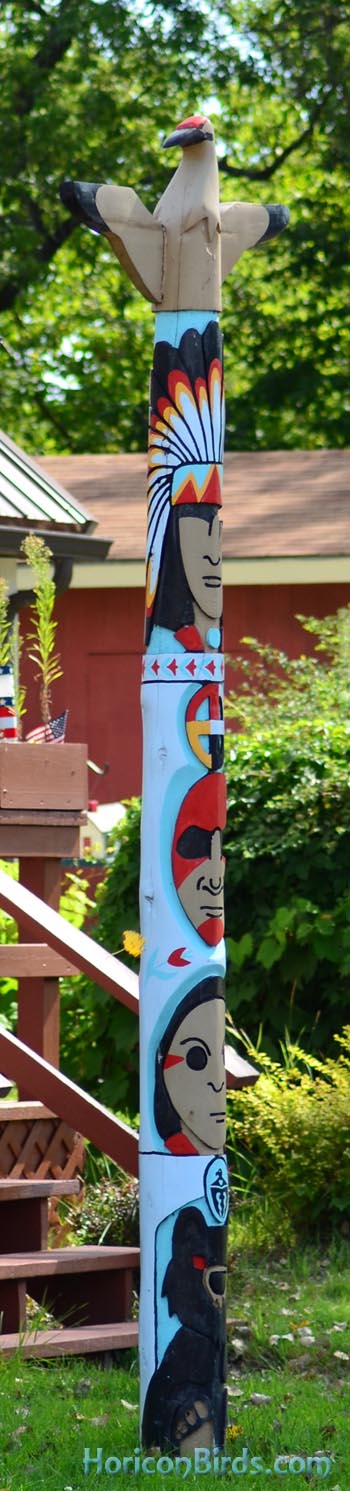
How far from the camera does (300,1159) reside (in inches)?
271

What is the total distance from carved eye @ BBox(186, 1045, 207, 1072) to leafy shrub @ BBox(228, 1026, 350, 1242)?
2598 mm

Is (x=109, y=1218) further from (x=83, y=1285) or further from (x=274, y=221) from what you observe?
(x=274, y=221)

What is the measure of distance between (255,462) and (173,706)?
48.7 feet

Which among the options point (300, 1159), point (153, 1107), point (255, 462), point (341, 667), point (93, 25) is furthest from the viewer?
point (93, 25)

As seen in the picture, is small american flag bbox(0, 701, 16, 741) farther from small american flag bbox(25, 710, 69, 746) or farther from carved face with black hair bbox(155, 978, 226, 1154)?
carved face with black hair bbox(155, 978, 226, 1154)

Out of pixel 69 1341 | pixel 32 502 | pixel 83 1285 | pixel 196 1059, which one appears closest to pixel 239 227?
pixel 196 1059

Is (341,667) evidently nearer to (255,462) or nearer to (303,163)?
(255,462)

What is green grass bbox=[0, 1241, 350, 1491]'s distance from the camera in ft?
13.6

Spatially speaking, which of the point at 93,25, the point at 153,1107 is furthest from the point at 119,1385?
the point at 93,25

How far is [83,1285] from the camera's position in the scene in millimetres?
5758

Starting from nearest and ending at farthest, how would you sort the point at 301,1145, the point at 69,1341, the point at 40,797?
the point at 69,1341 → the point at 40,797 → the point at 301,1145

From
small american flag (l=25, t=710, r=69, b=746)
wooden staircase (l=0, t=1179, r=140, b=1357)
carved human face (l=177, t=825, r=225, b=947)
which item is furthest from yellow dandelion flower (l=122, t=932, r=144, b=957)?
small american flag (l=25, t=710, r=69, b=746)

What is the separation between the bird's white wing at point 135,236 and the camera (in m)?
4.22

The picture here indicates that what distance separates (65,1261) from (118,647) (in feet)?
34.9
